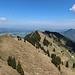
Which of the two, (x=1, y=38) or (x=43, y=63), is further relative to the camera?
(x=1, y=38)

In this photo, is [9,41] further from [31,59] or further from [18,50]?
[31,59]

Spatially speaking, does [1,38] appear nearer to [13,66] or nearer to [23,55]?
[23,55]

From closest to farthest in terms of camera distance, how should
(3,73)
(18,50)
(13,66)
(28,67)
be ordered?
(3,73)
(13,66)
(28,67)
(18,50)

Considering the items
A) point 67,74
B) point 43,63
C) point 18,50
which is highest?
point 18,50

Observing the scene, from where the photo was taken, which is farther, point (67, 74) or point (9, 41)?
point (9, 41)

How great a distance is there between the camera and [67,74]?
111m

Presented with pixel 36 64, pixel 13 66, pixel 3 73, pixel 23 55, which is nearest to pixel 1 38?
pixel 23 55

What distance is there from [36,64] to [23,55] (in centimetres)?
1034

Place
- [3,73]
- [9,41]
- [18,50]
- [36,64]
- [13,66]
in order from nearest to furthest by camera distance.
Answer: [3,73] → [13,66] → [36,64] → [18,50] → [9,41]

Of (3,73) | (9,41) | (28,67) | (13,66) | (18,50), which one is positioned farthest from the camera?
(9,41)

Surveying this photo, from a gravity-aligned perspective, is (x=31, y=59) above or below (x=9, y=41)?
below

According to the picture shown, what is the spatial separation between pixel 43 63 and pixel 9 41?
29.8 metres

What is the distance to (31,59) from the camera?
338ft

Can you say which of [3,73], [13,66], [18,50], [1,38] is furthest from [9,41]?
[3,73]
